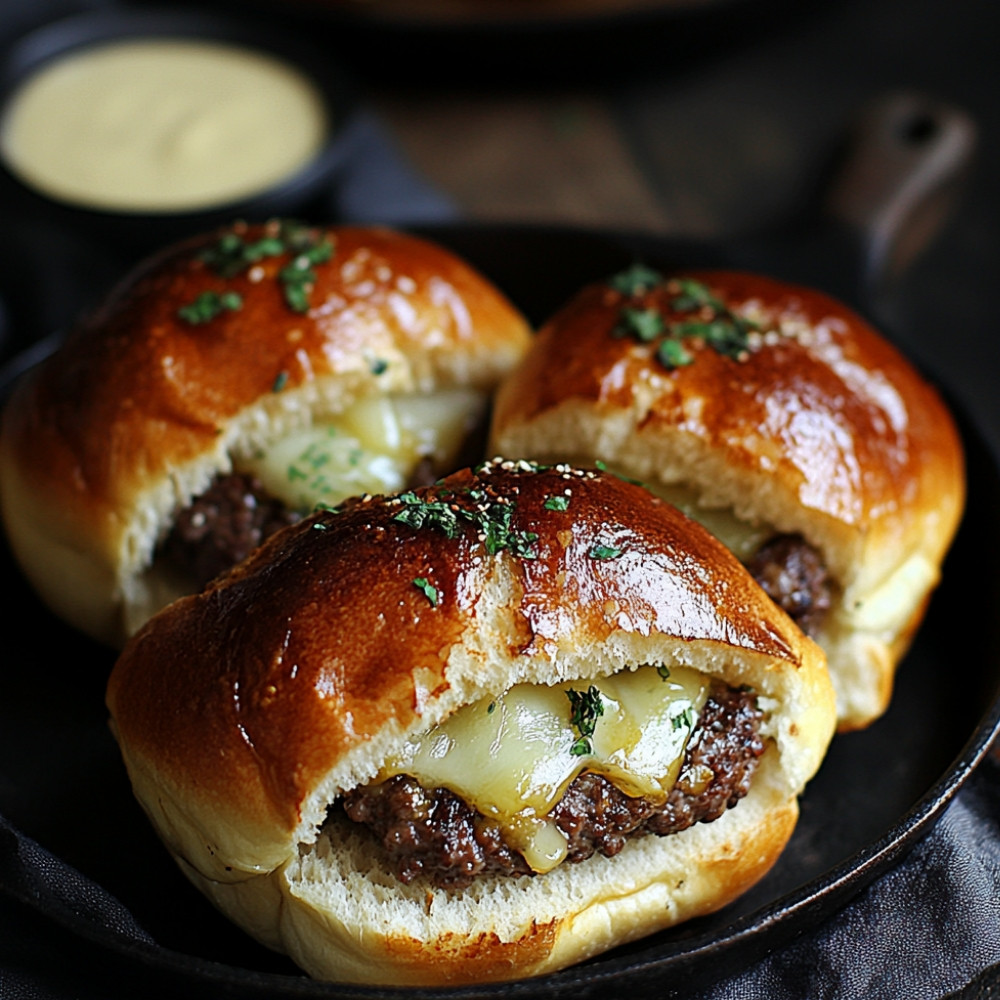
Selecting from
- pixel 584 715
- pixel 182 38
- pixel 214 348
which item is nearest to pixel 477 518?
pixel 584 715

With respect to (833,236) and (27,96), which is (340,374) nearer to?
(833,236)

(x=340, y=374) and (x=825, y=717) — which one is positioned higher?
(x=340, y=374)

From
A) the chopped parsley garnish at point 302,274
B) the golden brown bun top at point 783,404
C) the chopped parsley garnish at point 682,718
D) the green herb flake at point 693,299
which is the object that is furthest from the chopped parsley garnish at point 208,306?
the chopped parsley garnish at point 682,718

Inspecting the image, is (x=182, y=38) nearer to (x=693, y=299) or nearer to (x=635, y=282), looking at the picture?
(x=635, y=282)

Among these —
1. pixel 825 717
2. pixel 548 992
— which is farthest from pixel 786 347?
pixel 548 992

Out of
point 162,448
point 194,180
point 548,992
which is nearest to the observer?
point 548,992

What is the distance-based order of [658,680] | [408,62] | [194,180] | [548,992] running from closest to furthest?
1. [548,992]
2. [658,680]
3. [194,180]
4. [408,62]

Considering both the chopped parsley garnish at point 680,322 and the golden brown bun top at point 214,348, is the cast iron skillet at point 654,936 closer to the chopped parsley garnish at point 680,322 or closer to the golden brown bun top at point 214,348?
the golden brown bun top at point 214,348

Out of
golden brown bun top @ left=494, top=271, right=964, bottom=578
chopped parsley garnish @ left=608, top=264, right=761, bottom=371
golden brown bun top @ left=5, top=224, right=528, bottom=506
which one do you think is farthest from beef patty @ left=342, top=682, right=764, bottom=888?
golden brown bun top @ left=5, top=224, right=528, bottom=506

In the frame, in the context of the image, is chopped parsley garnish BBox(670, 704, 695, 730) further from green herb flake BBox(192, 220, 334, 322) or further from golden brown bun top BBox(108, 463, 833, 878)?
green herb flake BBox(192, 220, 334, 322)
